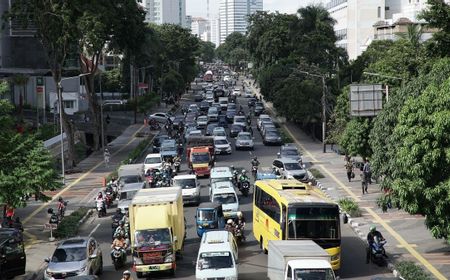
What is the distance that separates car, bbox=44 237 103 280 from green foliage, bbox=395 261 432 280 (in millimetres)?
10728

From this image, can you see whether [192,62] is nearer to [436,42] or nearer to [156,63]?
[156,63]

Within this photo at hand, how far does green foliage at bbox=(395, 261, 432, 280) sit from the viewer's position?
2616cm

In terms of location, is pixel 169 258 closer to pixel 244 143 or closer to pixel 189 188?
pixel 189 188

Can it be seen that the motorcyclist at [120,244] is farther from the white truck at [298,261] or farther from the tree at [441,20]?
the tree at [441,20]

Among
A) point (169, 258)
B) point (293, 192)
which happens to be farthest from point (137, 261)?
point (293, 192)

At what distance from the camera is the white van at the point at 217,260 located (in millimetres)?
24812

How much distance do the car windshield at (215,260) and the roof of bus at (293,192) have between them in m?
3.53

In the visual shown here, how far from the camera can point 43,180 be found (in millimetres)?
33031

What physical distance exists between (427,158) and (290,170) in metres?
23.8

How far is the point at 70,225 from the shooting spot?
37562 mm

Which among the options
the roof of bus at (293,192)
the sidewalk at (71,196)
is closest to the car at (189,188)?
the sidewalk at (71,196)

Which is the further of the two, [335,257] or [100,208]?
[100,208]

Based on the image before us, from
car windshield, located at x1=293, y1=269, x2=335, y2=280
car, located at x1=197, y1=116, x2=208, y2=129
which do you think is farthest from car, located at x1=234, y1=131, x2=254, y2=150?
car windshield, located at x1=293, y1=269, x2=335, y2=280

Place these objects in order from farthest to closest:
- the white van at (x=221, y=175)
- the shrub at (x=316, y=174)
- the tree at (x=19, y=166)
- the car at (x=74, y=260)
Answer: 1. the shrub at (x=316, y=174)
2. the white van at (x=221, y=175)
3. the tree at (x=19, y=166)
4. the car at (x=74, y=260)
